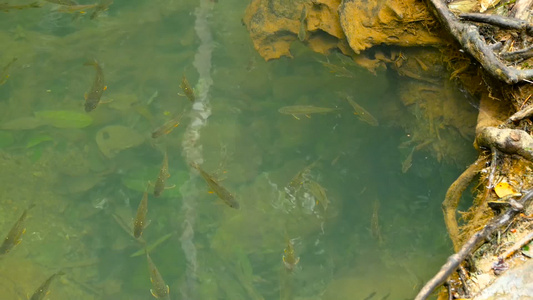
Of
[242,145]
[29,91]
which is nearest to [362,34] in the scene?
[242,145]

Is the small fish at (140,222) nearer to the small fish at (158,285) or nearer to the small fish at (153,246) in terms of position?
the small fish at (153,246)

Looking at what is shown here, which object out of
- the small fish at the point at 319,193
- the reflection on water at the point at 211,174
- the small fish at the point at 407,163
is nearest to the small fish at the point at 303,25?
the reflection on water at the point at 211,174

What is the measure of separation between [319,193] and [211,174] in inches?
45.1

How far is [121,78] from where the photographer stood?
5816 mm

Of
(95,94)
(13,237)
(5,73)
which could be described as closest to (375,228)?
(95,94)

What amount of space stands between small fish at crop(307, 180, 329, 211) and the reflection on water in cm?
1

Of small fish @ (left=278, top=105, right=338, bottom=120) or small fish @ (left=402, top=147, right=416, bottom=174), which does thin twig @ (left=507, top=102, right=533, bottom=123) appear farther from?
small fish @ (left=278, top=105, right=338, bottom=120)

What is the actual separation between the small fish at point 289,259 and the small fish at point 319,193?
538 millimetres

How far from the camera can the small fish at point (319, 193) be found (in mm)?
4836

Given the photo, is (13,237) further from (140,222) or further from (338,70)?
(338,70)

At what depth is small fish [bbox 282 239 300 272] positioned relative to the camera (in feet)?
14.6

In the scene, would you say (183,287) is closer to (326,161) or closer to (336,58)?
(326,161)

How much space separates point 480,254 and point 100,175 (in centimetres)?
389

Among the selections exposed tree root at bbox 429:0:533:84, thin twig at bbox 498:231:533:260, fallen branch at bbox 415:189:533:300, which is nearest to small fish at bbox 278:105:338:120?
exposed tree root at bbox 429:0:533:84
